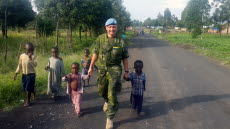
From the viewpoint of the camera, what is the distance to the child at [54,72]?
5.16 meters

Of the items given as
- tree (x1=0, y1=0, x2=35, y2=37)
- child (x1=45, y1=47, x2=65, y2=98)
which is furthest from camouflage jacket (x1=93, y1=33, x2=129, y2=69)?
tree (x1=0, y1=0, x2=35, y2=37)

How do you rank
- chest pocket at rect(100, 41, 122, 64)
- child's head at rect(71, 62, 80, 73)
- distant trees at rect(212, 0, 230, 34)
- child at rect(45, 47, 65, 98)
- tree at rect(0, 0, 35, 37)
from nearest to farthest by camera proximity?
chest pocket at rect(100, 41, 122, 64) → child's head at rect(71, 62, 80, 73) → child at rect(45, 47, 65, 98) → tree at rect(0, 0, 35, 37) → distant trees at rect(212, 0, 230, 34)

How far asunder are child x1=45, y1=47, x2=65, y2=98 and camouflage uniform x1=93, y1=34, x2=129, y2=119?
1.70 metres

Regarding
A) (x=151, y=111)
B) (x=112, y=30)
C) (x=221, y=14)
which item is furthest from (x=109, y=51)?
(x=221, y=14)

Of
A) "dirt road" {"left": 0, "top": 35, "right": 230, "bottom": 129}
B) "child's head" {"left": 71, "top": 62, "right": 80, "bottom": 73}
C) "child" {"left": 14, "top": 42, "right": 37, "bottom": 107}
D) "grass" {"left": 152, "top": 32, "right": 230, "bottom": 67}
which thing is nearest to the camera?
"dirt road" {"left": 0, "top": 35, "right": 230, "bottom": 129}

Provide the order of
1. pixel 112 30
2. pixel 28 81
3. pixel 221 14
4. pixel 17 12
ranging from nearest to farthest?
pixel 112 30 < pixel 28 81 < pixel 17 12 < pixel 221 14

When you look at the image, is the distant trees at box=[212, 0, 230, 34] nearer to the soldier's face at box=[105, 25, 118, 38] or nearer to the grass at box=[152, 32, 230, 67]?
the grass at box=[152, 32, 230, 67]

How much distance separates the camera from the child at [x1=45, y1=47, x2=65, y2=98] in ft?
16.9

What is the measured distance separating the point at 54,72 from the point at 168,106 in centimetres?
298

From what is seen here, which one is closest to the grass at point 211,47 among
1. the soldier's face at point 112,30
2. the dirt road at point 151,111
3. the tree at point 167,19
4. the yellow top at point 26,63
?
the dirt road at point 151,111

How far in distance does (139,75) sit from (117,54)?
0.89 m

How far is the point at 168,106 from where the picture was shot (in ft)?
16.5

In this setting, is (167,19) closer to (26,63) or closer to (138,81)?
(138,81)

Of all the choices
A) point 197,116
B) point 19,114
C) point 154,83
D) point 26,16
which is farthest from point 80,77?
point 26,16
